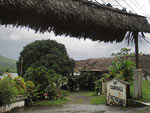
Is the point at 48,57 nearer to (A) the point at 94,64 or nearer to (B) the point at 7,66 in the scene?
(A) the point at 94,64

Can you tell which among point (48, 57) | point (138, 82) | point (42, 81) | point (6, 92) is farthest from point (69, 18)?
point (48, 57)

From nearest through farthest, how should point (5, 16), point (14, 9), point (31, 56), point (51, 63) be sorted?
1. point (14, 9)
2. point (5, 16)
3. point (51, 63)
4. point (31, 56)

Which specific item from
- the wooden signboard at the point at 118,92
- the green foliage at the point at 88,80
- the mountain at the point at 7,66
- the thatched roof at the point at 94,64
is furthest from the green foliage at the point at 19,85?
the mountain at the point at 7,66

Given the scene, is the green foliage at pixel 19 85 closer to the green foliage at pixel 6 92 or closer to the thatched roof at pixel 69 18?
the green foliage at pixel 6 92

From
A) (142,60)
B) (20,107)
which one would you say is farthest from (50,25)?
(142,60)

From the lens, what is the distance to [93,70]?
22.5m

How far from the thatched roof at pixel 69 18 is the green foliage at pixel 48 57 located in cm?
1493

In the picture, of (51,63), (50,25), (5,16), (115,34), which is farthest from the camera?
(51,63)

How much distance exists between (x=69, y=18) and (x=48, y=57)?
16604mm

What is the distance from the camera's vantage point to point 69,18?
421 centimetres

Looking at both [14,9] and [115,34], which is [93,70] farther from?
[14,9]

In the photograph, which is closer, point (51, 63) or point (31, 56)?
point (51, 63)

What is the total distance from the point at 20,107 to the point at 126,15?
774 cm

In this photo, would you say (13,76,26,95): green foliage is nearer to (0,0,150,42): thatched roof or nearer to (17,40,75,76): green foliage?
(0,0,150,42): thatched roof
